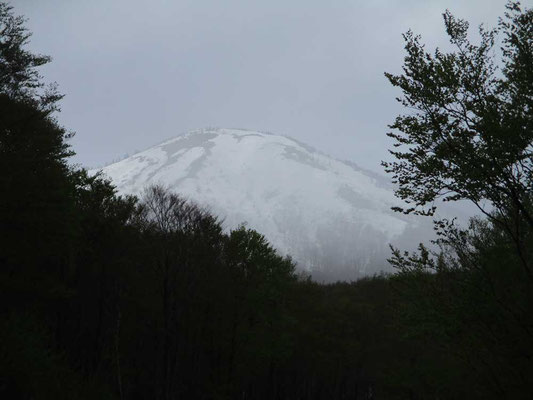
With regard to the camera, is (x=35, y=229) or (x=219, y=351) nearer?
(x=35, y=229)

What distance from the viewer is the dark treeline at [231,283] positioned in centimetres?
850

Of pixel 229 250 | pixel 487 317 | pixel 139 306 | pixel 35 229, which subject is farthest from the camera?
pixel 229 250

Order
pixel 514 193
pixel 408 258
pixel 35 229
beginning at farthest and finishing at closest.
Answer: pixel 35 229 < pixel 408 258 < pixel 514 193

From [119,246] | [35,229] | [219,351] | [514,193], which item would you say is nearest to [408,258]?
[514,193]

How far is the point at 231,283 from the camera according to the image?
27703 mm

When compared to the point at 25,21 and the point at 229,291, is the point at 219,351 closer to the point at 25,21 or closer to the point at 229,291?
the point at 229,291

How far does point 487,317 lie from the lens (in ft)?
29.7

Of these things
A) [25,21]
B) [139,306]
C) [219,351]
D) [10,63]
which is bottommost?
[219,351]

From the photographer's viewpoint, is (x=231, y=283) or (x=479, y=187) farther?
(x=231, y=283)

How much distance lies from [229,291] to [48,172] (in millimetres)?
14763

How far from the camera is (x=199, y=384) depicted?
2878cm

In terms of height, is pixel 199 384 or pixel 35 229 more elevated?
pixel 35 229

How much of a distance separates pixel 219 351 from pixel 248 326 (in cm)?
235

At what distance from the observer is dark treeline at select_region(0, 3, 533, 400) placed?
8.50m
